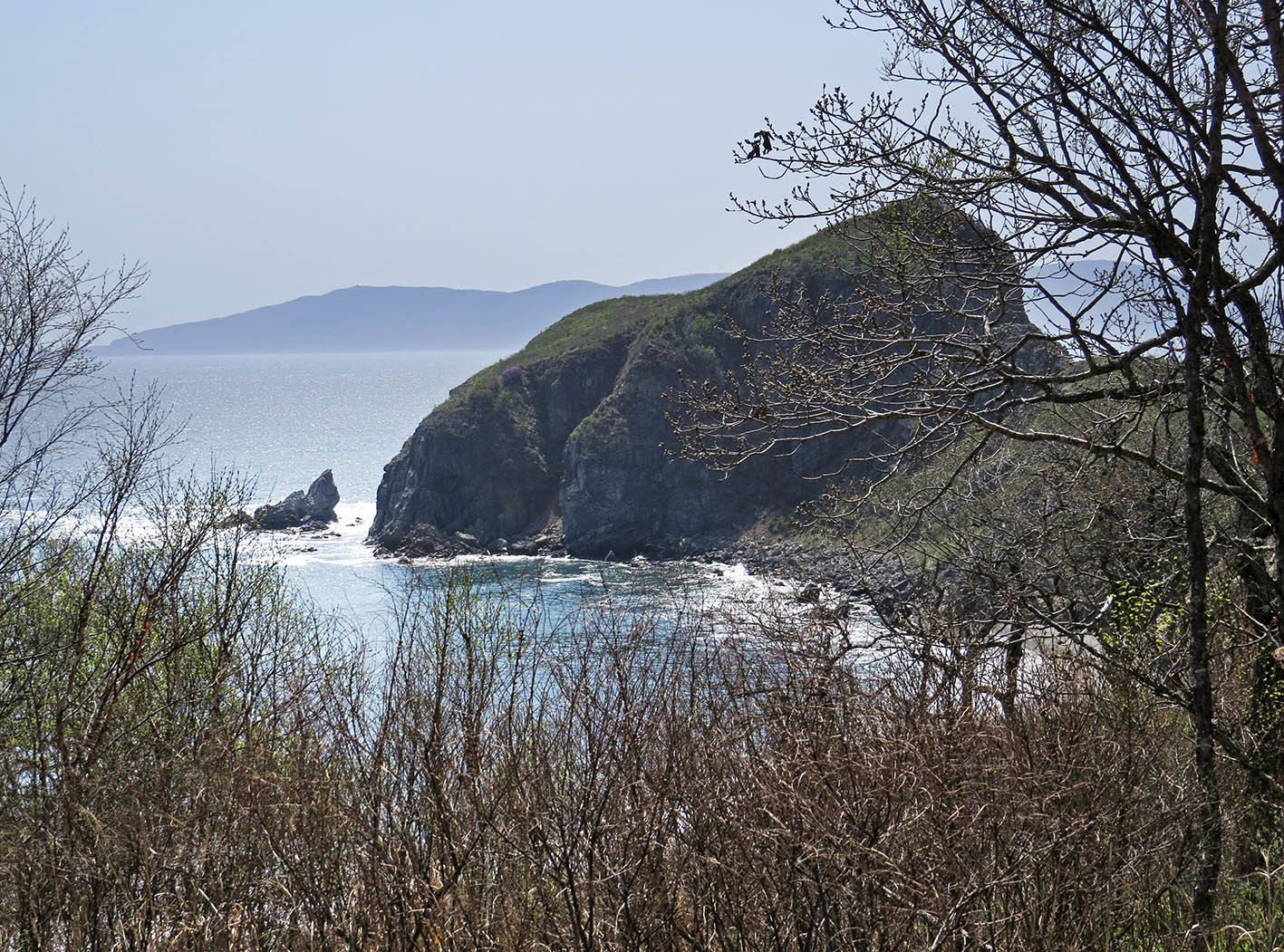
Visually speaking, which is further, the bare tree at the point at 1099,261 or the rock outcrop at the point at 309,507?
the rock outcrop at the point at 309,507

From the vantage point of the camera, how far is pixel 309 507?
115875mm

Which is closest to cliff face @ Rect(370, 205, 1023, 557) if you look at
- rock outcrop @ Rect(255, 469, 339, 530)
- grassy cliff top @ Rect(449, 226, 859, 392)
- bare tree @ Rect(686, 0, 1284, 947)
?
grassy cliff top @ Rect(449, 226, 859, 392)

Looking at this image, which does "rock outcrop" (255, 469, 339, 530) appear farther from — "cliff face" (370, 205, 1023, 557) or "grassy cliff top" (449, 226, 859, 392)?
"grassy cliff top" (449, 226, 859, 392)

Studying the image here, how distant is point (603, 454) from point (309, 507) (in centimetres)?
3636

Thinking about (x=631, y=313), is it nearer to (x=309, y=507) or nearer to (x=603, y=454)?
(x=603, y=454)

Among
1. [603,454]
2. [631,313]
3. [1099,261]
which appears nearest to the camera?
[1099,261]

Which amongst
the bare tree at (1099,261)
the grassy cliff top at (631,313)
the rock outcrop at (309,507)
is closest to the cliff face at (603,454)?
the grassy cliff top at (631,313)

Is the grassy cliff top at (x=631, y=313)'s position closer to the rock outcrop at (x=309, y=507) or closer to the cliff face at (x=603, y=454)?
the cliff face at (x=603, y=454)

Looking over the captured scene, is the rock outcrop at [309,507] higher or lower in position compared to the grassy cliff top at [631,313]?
lower

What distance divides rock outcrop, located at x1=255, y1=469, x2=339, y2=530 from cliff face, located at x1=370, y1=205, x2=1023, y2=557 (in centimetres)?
923

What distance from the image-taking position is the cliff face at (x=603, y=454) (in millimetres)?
99875

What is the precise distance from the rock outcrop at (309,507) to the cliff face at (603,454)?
364 inches

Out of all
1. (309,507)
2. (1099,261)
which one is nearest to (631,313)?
(309,507)

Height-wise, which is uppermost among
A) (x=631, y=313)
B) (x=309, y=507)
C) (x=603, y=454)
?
(x=631, y=313)
